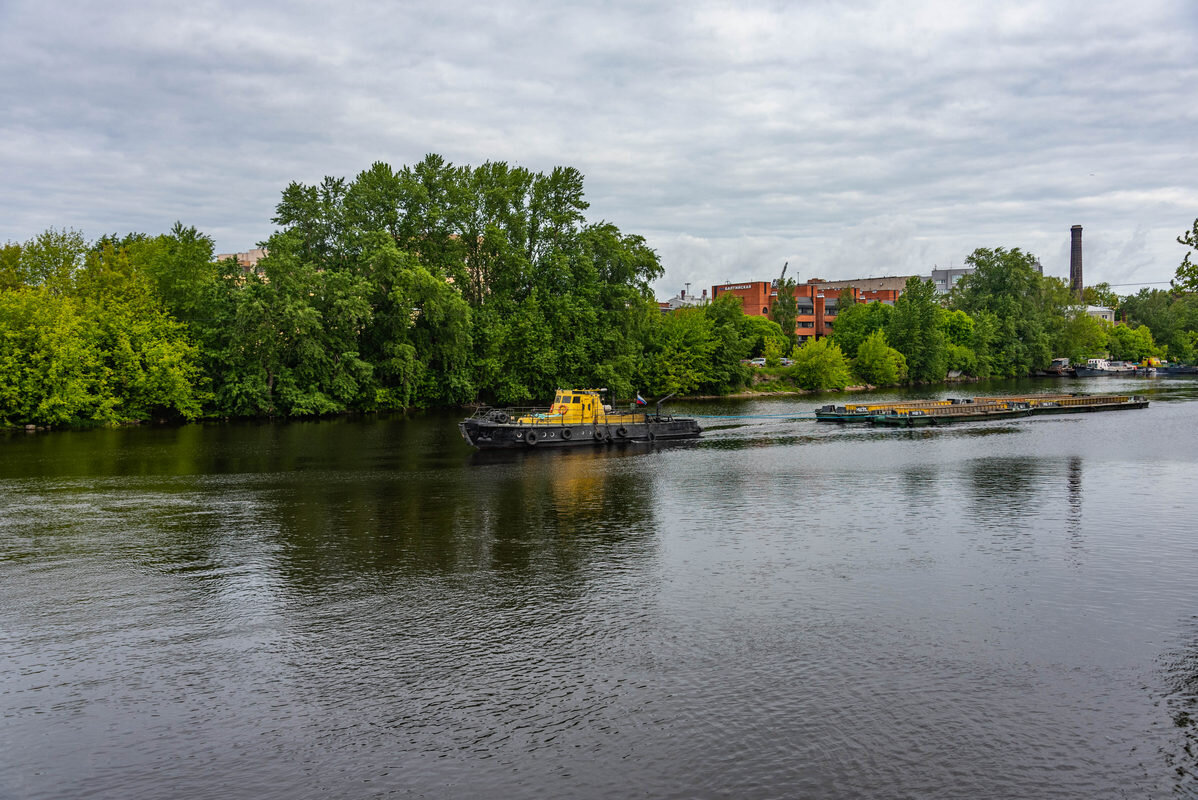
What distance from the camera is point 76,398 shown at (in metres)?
72.1

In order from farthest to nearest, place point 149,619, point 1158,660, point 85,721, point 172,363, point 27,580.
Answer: point 172,363 → point 27,580 → point 149,619 → point 1158,660 → point 85,721

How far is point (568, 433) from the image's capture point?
58688 mm

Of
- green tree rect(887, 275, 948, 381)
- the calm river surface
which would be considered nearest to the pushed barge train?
the calm river surface

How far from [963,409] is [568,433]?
43221mm

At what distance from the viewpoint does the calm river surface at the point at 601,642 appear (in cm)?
1480

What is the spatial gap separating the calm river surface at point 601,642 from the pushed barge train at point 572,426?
15.8 meters

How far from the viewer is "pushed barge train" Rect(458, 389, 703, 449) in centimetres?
5666

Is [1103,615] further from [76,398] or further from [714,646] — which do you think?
[76,398]

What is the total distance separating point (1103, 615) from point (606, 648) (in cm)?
1319

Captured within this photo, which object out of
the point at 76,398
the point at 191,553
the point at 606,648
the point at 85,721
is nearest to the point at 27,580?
the point at 191,553

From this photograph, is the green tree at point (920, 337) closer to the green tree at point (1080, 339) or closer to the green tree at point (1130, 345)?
the green tree at point (1080, 339)

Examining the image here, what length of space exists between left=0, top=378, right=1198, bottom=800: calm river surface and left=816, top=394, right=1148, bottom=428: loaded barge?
113 feet

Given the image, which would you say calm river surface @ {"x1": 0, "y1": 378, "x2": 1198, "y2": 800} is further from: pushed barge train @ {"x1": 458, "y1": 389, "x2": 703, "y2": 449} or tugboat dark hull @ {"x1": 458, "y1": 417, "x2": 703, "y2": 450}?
pushed barge train @ {"x1": 458, "y1": 389, "x2": 703, "y2": 449}

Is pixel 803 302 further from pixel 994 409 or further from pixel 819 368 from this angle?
pixel 994 409
